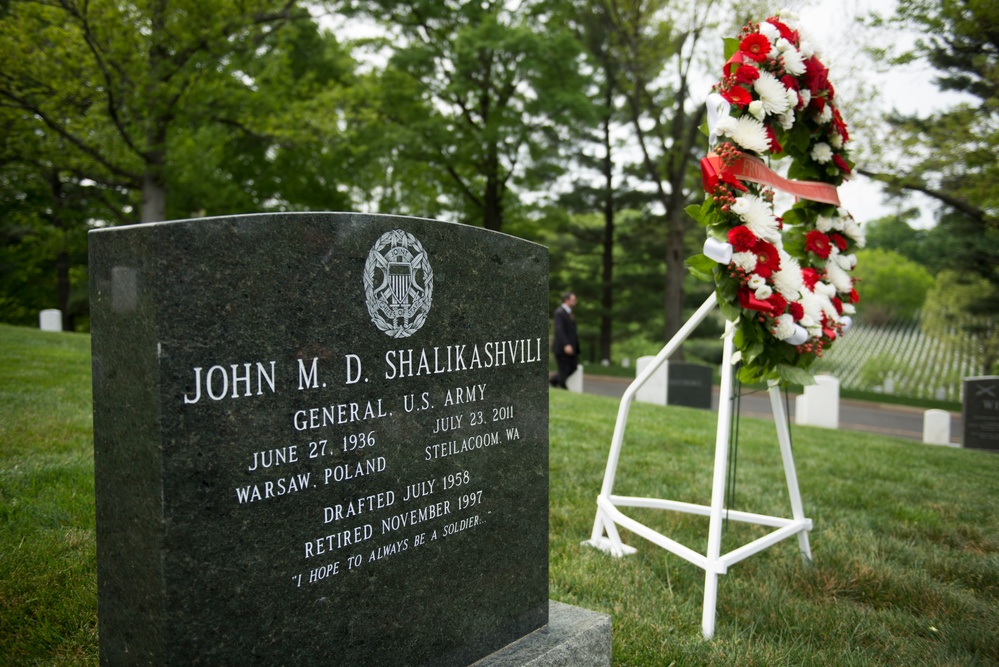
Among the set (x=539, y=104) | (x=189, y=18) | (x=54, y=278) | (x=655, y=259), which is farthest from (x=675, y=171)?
(x=54, y=278)

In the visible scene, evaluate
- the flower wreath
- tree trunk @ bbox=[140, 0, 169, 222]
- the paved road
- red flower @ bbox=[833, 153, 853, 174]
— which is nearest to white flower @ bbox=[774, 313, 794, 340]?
the flower wreath

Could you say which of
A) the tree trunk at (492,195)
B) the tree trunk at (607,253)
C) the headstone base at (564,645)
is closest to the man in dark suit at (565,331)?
the tree trunk at (492,195)

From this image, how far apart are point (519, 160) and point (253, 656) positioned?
65.4 ft

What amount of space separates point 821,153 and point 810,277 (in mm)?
786

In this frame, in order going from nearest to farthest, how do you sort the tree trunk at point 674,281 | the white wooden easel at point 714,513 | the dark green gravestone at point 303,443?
the dark green gravestone at point 303,443, the white wooden easel at point 714,513, the tree trunk at point 674,281

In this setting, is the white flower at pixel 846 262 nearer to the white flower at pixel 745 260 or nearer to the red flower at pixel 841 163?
the red flower at pixel 841 163

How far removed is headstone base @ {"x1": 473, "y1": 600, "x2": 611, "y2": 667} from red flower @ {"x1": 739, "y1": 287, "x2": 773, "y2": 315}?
1.68 metres

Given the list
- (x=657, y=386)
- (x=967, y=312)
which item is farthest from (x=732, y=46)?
(x=967, y=312)

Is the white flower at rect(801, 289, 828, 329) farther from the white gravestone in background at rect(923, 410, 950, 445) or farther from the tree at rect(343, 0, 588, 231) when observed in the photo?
the tree at rect(343, 0, 588, 231)

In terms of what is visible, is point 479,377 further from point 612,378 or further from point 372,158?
point 612,378

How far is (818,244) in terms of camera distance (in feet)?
14.4

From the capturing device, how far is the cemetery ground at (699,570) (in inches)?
121

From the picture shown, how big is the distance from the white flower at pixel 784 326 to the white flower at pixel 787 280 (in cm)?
Answer: 11

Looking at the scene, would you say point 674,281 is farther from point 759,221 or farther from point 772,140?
point 759,221
